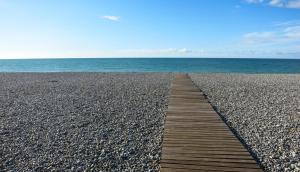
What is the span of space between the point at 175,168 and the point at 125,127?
3382mm

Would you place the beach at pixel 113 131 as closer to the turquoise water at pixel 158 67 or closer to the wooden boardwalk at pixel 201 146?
the wooden boardwalk at pixel 201 146

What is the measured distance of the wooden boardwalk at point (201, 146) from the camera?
17.3ft

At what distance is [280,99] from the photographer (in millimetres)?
13367

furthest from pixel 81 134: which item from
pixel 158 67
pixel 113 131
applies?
pixel 158 67

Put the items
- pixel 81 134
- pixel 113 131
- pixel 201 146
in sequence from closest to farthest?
pixel 201 146 → pixel 81 134 → pixel 113 131

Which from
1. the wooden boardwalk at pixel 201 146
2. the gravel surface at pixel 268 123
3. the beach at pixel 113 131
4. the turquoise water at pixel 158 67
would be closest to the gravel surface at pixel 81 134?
the beach at pixel 113 131

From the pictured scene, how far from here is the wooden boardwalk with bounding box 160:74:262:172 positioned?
17.3 ft

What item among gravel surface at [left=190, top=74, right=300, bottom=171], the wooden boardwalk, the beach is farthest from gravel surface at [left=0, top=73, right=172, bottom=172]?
gravel surface at [left=190, top=74, right=300, bottom=171]

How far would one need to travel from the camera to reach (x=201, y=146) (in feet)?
20.6

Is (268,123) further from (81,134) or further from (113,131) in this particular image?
(81,134)

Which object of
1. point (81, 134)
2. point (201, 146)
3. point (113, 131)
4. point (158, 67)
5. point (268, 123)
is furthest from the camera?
point (158, 67)

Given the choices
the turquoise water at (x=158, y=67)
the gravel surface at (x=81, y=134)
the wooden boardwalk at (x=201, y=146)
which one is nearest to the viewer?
the wooden boardwalk at (x=201, y=146)

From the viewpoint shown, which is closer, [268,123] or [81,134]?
[81,134]

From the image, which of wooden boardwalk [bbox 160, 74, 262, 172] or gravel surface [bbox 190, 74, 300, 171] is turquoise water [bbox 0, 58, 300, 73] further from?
wooden boardwalk [bbox 160, 74, 262, 172]
